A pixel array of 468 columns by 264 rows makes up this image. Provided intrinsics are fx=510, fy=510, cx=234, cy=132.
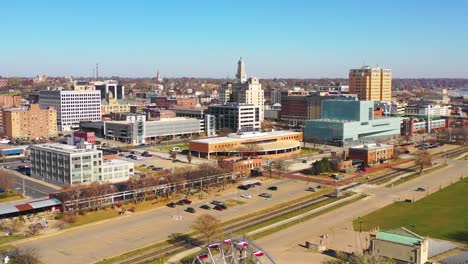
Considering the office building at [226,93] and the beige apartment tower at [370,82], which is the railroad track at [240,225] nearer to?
the beige apartment tower at [370,82]

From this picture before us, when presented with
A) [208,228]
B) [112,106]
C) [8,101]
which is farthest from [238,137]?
[8,101]

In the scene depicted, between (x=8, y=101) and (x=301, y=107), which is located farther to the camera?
(x=8, y=101)

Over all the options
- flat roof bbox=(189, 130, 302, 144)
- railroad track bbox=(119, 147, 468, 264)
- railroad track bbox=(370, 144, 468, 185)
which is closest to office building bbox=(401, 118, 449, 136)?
railroad track bbox=(370, 144, 468, 185)

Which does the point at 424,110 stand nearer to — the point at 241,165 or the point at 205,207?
the point at 241,165

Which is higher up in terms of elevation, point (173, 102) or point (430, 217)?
point (173, 102)

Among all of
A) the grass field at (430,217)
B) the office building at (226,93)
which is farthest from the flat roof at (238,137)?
the office building at (226,93)

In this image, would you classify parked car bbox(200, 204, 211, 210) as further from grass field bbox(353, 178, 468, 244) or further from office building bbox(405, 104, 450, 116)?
office building bbox(405, 104, 450, 116)
